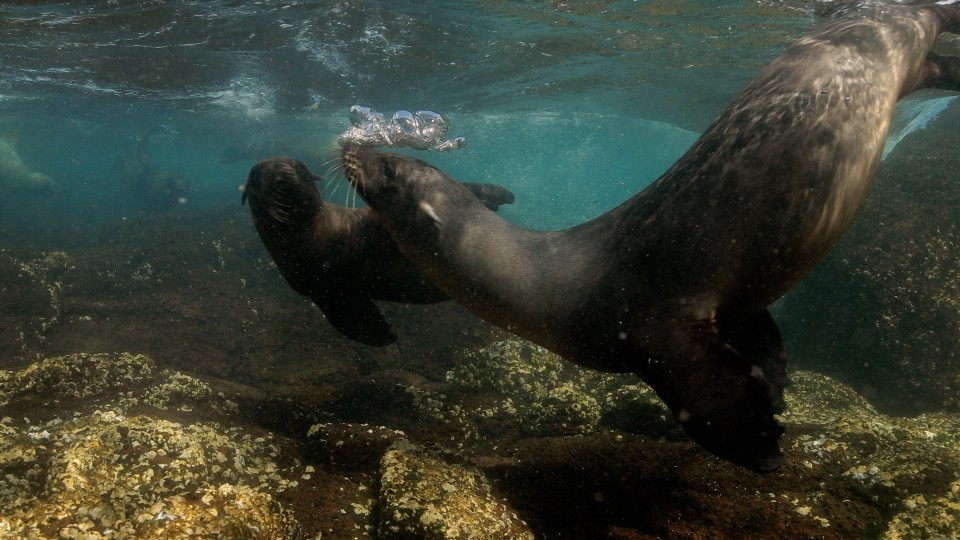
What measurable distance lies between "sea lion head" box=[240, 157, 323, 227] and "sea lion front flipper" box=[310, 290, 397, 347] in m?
0.85

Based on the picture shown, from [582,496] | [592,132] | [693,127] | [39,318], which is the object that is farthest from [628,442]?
[592,132]

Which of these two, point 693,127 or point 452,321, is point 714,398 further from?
point 693,127

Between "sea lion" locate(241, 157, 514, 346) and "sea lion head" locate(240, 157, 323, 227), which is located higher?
"sea lion head" locate(240, 157, 323, 227)

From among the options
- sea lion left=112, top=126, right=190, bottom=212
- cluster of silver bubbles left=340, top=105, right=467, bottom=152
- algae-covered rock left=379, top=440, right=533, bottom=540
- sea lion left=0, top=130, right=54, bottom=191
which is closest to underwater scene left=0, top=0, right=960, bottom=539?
algae-covered rock left=379, top=440, right=533, bottom=540

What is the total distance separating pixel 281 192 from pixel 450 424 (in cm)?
207

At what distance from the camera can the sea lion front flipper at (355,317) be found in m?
4.33

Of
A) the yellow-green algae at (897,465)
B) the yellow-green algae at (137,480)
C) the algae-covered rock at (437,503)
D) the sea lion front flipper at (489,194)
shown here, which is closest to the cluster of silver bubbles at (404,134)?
the sea lion front flipper at (489,194)

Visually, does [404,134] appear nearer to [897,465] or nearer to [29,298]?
[29,298]

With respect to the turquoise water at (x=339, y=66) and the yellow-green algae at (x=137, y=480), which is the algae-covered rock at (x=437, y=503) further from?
the turquoise water at (x=339, y=66)

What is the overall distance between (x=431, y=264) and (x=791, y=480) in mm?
2442

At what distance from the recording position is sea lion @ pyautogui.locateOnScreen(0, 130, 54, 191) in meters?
25.5

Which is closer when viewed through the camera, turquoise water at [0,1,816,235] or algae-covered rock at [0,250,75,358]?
algae-covered rock at [0,250,75,358]

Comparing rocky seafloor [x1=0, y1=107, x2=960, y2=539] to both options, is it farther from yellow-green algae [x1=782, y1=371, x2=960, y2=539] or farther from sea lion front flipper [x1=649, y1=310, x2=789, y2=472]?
sea lion front flipper [x1=649, y1=310, x2=789, y2=472]

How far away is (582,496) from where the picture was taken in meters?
2.56
